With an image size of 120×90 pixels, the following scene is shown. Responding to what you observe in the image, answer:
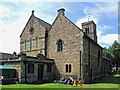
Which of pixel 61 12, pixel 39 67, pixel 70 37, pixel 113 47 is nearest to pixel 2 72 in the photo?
pixel 39 67

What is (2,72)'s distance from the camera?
27.4 meters

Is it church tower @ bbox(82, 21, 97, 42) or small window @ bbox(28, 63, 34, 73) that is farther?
church tower @ bbox(82, 21, 97, 42)

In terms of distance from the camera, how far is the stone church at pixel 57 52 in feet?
99.1

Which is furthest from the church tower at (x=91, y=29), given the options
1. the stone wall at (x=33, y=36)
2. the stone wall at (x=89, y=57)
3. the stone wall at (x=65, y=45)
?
the stone wall at (x=65, y=45)

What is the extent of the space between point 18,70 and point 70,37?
10.3m

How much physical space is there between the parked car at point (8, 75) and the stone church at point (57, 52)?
87 cm

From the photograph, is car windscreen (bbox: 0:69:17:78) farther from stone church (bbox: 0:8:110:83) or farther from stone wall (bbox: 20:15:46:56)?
stone wall (bbox: 20:15:46:56)

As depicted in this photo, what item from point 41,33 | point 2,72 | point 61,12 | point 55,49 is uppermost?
point 61,12

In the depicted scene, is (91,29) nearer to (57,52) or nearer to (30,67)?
(57,52)

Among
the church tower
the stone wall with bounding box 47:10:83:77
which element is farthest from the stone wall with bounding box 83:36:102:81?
the church tower

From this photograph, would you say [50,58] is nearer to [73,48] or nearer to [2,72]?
[73,48]

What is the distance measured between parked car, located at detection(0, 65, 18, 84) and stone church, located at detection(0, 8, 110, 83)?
34.2 inches

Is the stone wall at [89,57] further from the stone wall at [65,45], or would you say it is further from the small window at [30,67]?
the small window at [30,67]

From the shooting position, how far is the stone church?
30.2 metres
